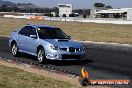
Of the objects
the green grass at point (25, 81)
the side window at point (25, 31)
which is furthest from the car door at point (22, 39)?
the green grass at point (25, 81)

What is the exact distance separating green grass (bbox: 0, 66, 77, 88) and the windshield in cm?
432

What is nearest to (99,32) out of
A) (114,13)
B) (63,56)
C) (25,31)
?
(25,31)

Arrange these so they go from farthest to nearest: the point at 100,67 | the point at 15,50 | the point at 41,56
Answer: the point at 15,50, the point at 41,56, the point at 100,67

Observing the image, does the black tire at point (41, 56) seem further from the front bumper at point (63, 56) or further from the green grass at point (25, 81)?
the green grass at point (25, 81)

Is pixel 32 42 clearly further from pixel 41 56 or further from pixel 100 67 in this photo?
pixel 100 67

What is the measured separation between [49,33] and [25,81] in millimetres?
6387

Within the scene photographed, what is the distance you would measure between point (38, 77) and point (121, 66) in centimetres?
508

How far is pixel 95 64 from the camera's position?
53.7 ft

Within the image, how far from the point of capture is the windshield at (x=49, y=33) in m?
16.8

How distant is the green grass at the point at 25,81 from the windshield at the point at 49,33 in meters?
4.32

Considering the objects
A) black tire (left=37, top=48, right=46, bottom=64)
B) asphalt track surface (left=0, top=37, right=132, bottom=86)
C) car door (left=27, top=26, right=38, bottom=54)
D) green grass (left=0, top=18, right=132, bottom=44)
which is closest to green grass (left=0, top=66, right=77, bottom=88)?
asphalt track surface (left=0, top=37, right=132, bottom=86)

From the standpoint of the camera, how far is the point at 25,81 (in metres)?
10.8

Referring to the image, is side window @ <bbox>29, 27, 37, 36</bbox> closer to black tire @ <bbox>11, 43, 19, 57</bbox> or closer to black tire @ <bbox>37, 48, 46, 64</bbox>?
black tire @ <bbox>37, 48, 46, 64</bbox>

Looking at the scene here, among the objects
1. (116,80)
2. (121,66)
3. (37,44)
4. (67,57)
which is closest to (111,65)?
(121,66)
